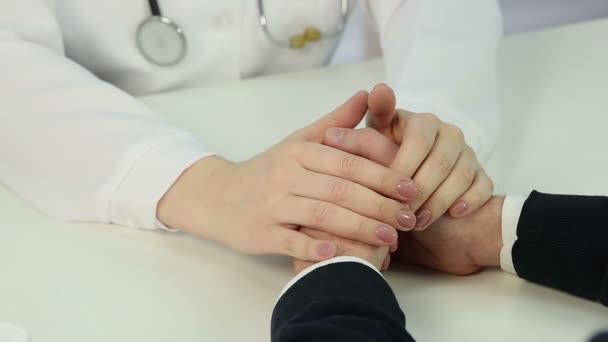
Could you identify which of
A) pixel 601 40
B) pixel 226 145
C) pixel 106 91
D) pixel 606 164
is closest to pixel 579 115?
pixel 606 164

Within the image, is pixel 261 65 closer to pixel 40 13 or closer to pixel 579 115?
pixel 40 13

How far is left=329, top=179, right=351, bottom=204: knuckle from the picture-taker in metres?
0.56

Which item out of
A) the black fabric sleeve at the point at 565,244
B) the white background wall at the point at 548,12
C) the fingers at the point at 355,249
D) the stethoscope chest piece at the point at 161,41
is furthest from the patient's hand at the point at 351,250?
the white background wall at the point at 548,12

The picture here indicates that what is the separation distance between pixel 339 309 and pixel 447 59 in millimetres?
388

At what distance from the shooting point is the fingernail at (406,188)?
55cm

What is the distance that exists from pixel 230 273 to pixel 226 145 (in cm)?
22

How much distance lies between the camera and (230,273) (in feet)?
1.92

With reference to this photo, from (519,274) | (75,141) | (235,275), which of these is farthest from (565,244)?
(75,141)

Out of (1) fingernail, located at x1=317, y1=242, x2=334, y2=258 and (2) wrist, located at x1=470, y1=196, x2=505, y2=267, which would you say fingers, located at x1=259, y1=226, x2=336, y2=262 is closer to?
(1) fingernail, located at x1=317, y1=242, x2=334, y2=258

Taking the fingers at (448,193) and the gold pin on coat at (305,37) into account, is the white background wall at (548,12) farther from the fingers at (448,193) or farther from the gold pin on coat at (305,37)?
the fingers at (448,193)

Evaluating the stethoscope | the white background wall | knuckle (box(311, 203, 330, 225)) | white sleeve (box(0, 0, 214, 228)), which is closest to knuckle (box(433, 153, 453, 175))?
knuckle (box(311, 203, 330, 225))

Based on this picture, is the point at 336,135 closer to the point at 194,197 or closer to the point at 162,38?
the point at 194,197

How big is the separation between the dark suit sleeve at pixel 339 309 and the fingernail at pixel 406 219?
5 cm

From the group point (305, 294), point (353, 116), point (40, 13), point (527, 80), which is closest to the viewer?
point (305, 294)
